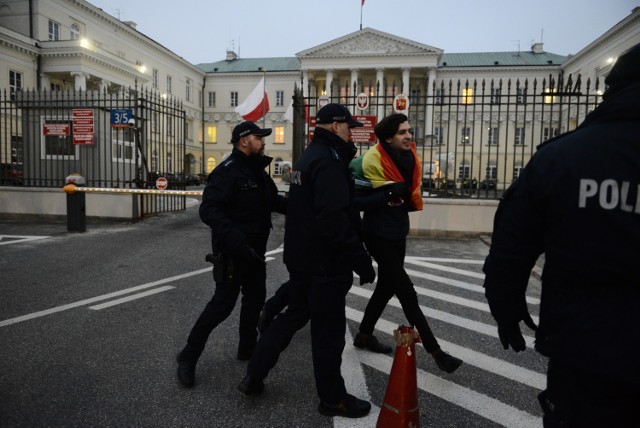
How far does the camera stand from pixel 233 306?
3430 millimetres

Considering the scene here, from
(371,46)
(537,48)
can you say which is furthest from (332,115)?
(537,48)

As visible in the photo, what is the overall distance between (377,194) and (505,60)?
62.7 metres

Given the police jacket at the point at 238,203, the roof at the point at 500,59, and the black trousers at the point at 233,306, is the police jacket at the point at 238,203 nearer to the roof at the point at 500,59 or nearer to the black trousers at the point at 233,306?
the black trousers at the point at 233,306

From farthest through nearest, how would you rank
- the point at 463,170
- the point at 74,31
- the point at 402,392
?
the point at 74,31 < the point at 463,170 < the point at 402,392

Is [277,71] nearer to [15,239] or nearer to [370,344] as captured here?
[15,239]

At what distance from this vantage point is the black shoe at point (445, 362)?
3.54 m

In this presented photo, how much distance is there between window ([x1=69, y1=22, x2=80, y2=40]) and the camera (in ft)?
130

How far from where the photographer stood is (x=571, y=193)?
159cm

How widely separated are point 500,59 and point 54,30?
49.9 m

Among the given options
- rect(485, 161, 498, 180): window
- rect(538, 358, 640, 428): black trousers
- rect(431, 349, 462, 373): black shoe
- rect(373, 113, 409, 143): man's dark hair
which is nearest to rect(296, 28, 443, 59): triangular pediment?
rect(485, 161, 498, 180): window

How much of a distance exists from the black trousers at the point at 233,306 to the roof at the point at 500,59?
5704cm

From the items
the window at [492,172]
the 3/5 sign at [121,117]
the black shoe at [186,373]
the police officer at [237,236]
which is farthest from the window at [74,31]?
the black shoe at [186,373]

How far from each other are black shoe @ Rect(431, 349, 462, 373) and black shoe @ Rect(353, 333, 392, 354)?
19.1 inches

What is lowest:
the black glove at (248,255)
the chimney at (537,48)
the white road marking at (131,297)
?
the white road marking at (131,297)
